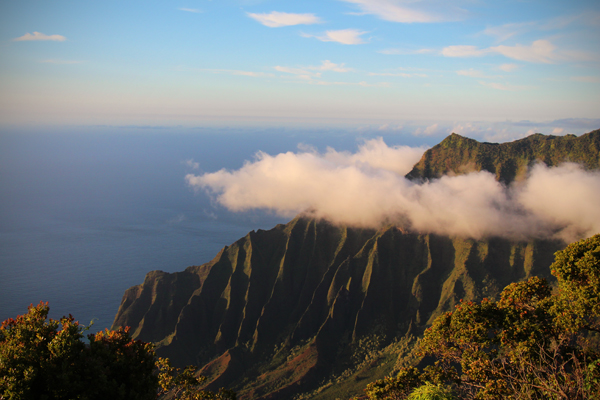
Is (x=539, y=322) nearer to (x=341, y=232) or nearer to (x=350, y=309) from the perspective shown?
(x=350, y=309)

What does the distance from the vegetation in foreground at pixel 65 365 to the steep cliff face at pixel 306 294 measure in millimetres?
86411

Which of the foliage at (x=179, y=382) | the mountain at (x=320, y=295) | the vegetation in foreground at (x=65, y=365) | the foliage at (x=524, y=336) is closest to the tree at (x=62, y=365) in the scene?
the vegetation in foreground at (x=65, y=365)

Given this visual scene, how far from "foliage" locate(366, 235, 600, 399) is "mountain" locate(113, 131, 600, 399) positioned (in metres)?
71.4

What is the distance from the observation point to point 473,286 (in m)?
114

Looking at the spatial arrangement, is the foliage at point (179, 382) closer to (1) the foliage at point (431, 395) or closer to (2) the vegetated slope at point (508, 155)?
(1) the foliage at point (431, 395)

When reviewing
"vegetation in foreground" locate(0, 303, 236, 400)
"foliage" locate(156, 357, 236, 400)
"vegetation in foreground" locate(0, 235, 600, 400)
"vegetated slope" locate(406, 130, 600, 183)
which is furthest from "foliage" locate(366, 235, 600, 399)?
"vegetated slope" locate(406, 130, 600, 183)

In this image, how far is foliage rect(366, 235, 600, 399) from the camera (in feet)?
84.7

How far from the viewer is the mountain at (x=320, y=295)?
10525 cm

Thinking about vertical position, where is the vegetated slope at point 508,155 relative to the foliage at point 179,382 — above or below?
above

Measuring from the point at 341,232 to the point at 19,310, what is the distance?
135 meters

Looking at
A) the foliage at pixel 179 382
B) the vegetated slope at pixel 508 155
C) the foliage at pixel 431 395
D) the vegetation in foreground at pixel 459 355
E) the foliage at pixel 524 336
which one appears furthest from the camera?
the vegetated slope at pixel 508 155

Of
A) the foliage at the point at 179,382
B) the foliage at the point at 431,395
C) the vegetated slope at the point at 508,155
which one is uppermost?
the vegetated slope at the point at 508,155

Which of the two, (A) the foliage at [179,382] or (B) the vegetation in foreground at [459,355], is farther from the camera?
(A) the foliage at [179,382]

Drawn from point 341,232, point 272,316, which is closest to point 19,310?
point 272,316
